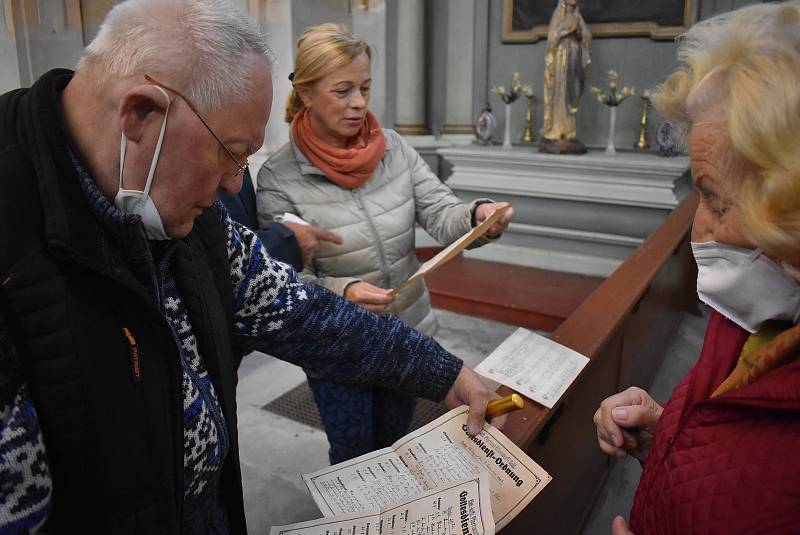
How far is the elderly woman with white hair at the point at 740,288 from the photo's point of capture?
0.82 meters

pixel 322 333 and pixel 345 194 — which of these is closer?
pixel 322 333

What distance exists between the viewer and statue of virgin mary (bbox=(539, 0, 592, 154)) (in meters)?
5.43

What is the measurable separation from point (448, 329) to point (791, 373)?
362cm

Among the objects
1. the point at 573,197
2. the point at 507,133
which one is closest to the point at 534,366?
the point at 573,197

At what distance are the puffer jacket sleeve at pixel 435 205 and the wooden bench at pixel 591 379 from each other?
1.59 feet

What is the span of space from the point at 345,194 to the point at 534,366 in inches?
31.0

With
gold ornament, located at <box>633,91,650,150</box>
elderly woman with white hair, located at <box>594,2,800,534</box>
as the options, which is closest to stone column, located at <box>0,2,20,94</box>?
elderly woman with white hair, located at <box>594,2,800,534</box>

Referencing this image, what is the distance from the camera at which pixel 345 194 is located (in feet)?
6.75

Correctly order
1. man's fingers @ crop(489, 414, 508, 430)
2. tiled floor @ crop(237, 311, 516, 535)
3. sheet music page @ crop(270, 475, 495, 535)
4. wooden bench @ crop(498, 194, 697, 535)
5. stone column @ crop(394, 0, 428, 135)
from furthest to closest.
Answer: stone column @ crop(394, 0, 428, 135) < tiled floor @ crop(237, 311, 516, 535) < wooden bench @ crop(498, 194, 697, 535) < man's fingers @ crop(489, 414, 508, 430) < sheet music page @ crop(270, 475, 495, 535)

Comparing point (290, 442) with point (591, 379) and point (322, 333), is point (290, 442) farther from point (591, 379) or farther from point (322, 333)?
point (322, 333)

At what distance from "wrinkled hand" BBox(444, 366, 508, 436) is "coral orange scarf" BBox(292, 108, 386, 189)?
0.77 meters

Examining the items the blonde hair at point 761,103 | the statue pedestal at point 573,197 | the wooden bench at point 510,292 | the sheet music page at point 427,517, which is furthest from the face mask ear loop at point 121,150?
the statue pedestal at point 573,197

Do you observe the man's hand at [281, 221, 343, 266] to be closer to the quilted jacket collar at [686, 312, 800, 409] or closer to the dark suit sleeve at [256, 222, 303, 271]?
the dark suit sleeve at [256, 222, 303, 271]

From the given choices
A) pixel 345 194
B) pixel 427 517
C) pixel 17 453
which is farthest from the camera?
pixel 345 194
